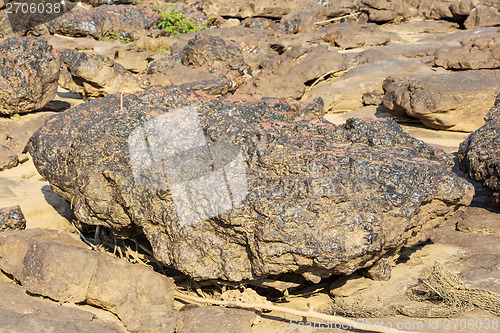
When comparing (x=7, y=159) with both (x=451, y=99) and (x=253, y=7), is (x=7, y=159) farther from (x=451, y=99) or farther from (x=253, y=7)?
(x=253, y=7)

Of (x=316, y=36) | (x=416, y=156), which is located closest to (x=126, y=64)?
(x=316, y=36)

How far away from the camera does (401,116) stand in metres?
8.27

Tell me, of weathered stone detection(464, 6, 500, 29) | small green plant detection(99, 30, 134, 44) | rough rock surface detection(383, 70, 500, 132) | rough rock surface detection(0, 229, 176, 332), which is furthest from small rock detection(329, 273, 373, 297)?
small green plant detection(99, 30, 134, 44)

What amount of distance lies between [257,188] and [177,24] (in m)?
13.0

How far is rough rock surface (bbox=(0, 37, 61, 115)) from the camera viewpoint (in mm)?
7605

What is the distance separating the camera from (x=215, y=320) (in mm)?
3305

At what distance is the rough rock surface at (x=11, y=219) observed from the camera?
440cm

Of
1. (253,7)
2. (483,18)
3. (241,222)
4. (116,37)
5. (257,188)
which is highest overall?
(257,188)

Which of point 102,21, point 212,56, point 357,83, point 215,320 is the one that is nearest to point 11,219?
point 215,320

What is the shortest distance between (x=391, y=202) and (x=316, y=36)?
34.7 ft

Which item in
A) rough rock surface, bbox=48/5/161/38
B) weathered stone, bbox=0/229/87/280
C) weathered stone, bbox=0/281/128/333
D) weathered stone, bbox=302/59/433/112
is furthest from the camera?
rough rock surface, bbox=48/5/161/38

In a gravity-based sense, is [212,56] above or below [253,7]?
above

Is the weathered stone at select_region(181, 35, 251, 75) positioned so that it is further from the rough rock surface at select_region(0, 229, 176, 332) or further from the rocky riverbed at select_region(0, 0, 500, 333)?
the rough rock surface at select_region(0, 229, 176, 332)

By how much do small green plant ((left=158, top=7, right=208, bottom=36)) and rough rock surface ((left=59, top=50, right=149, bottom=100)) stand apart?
251 inches
